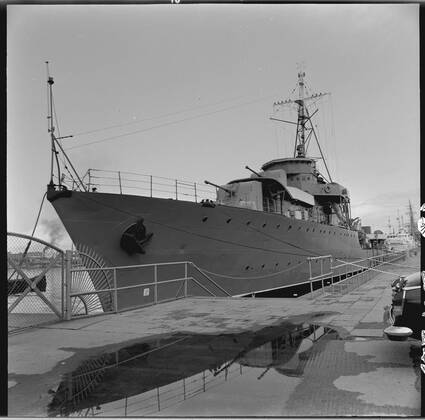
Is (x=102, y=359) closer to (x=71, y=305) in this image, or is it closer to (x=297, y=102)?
(x=71, y=305)

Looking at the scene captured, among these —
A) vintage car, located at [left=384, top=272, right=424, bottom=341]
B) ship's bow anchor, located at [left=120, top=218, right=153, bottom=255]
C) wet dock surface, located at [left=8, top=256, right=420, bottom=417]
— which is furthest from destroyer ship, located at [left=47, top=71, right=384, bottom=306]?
vintage car, located at [left=384, top=272, right=424, bottom=341]

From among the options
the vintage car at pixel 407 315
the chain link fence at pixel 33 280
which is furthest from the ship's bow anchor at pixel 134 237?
the vintage car at pixel 407 315

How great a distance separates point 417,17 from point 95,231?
32.6ft

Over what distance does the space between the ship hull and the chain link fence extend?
426 centimetres

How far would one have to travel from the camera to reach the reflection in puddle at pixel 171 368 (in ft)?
→ 10.7

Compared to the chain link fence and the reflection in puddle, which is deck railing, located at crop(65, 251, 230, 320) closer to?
the chain link fence

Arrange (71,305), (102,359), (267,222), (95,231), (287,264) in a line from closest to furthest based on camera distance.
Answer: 1. (102,359)
2. (71,305)
3. (95,231)
4. (267,222)
5. (287,264)

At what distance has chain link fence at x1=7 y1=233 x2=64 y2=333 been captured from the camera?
6266 mm

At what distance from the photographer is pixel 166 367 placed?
163 inches

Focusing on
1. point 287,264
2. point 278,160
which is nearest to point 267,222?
point 287,264

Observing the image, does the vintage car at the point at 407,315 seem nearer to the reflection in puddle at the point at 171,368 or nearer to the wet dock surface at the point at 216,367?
the wet dock surface at the point at 216,367

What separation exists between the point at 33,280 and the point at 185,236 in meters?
6.65

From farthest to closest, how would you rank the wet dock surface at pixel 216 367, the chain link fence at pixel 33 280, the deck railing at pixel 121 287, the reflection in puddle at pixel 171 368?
1. the deck railing at pixel 121 287
2. the chain link fence at pixel 33 280
3. the reflection in puddle at pixel 171 368
4. the wet dock surface at pixel 216 367

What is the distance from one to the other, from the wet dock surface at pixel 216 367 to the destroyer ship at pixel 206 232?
254 centimetres
